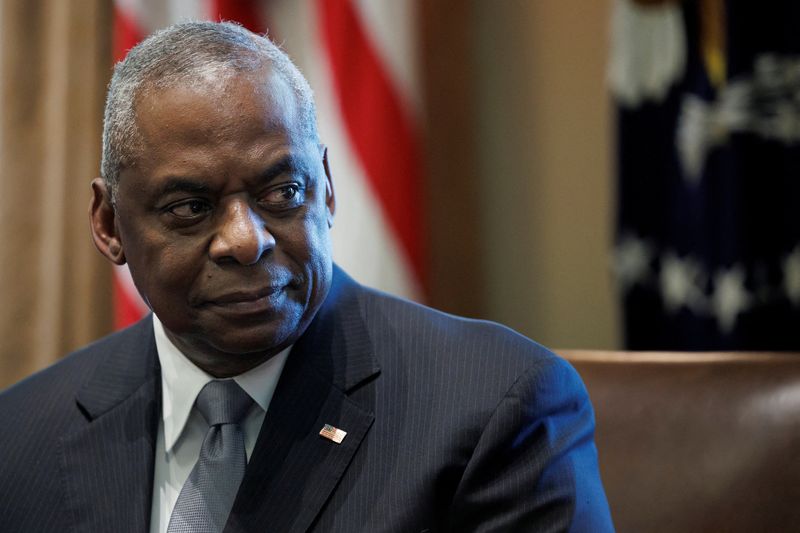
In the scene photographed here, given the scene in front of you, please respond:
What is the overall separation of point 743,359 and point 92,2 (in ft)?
6.72

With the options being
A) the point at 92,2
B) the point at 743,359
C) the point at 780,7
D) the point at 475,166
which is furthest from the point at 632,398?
the point at 92,2

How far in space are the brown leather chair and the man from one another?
258mm

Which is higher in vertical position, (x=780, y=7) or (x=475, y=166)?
(x=780, y=7)

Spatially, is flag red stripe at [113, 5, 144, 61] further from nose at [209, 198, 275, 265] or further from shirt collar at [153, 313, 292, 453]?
nose at [209, 198, 275, 265]

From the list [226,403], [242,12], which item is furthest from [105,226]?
[242,12]

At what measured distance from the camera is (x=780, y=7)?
267cm

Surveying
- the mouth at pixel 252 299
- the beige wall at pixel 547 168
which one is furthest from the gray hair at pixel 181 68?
the beige wall at pixel 547 168

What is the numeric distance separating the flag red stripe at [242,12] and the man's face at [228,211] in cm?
153

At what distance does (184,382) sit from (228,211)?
0.39 metres

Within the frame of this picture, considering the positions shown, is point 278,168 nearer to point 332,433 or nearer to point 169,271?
point 169,271

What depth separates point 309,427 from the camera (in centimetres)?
169

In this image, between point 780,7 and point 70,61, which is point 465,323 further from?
point 70,61

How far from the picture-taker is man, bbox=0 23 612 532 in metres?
1.55

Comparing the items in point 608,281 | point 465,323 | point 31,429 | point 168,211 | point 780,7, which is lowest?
point 608,281
